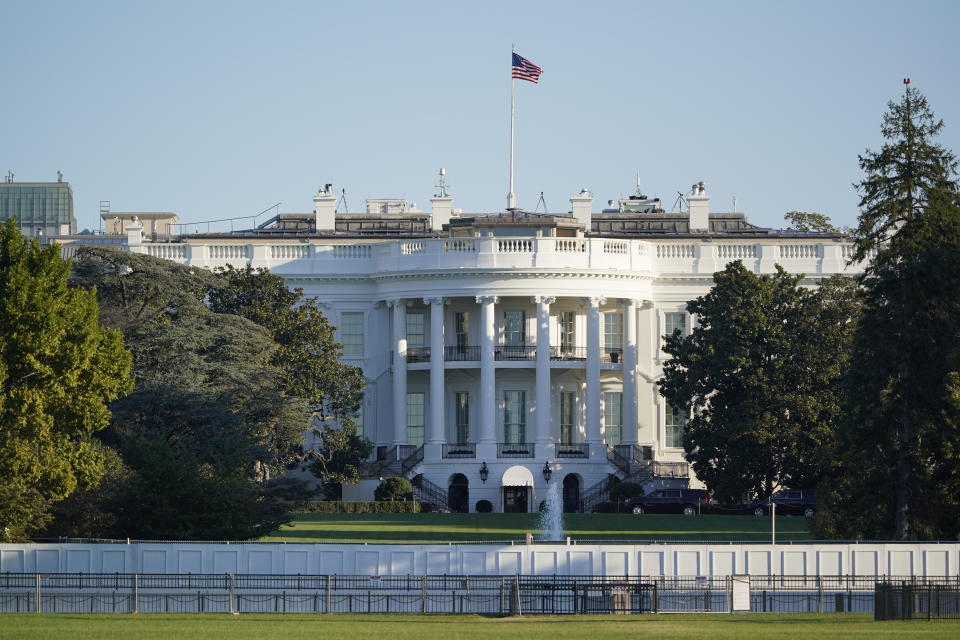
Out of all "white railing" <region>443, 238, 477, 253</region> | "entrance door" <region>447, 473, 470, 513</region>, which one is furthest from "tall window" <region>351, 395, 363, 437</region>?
"white railing" <region>443, 238, 477, 253</region>

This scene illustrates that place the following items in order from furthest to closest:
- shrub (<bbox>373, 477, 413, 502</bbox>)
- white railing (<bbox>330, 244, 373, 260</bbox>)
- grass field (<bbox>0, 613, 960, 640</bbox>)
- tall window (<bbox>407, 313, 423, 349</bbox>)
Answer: white railing (<bbox>330, 244, 373, 260</bbox>) → tall window (<bbox>407, 313, 423, 349</bbox>) → shrub (<bbox>373, 477, 413, 502</bbox>) → grass field (<bbox>0, 613, 960, 640</bbox>)

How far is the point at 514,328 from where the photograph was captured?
310ft

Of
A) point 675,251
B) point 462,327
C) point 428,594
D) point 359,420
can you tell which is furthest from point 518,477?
point 428,594

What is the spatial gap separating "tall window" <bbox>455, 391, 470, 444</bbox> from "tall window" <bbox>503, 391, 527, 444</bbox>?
6.22 feet

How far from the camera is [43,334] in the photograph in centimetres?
5491

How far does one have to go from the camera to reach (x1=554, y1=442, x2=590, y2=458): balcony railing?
90.8m

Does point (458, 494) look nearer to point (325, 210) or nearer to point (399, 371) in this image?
point (399, 371)

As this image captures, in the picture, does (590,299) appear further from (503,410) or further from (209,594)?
(209,594)

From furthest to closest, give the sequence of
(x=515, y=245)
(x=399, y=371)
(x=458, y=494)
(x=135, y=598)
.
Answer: (x=399, y=371) → (x=515, y=245) → (x=458, y=494) → (x=135, y=598)

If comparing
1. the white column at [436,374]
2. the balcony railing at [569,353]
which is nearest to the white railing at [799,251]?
the balcony railing at [569,353]

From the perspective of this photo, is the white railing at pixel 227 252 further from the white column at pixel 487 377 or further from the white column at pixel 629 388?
the white column at pixel 629 388

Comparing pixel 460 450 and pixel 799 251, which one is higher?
pixel 799 251

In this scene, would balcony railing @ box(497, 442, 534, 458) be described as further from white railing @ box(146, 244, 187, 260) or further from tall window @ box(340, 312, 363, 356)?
white railing @ box(146, 244, 187, 260)

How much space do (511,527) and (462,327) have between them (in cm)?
2289
